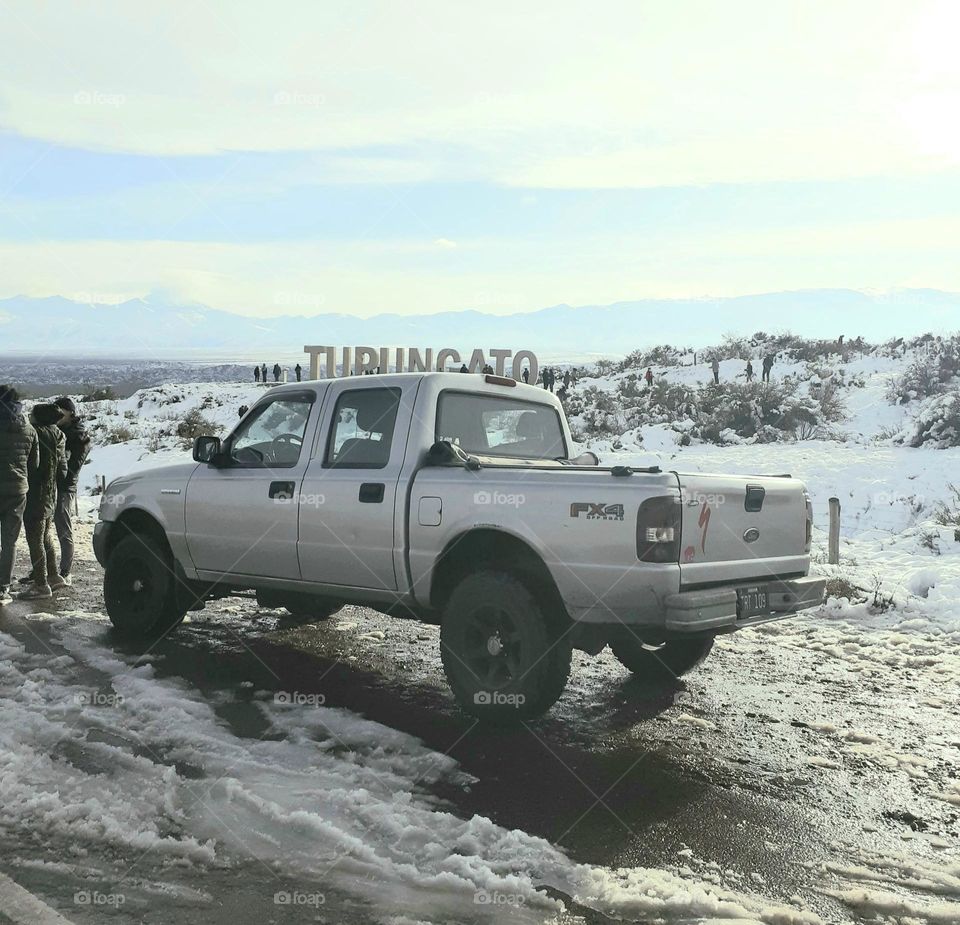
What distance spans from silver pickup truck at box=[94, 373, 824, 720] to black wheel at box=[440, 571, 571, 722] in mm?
12

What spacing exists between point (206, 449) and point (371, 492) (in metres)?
1.73

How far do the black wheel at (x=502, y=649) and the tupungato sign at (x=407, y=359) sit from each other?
48.6 m

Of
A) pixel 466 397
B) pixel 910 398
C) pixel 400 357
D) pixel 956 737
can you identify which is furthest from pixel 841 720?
pixel 400 357

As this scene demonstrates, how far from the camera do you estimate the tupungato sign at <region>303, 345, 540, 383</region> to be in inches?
2194

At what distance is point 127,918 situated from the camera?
318cm

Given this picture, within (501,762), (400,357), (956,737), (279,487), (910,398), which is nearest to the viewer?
(501,762)

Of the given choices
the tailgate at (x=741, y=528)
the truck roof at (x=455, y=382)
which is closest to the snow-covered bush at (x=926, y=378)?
the truck roof at (x=455, y=382)

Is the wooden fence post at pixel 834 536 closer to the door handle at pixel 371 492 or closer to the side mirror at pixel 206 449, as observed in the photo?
the door handle at pixel 371 492

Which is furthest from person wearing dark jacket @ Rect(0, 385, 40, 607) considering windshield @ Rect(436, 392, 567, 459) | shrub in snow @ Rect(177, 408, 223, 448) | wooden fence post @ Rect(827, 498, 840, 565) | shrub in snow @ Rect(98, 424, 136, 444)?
shrub in snow @ Rect(98, 424, 136, 444)

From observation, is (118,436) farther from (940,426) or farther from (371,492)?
(371,492)

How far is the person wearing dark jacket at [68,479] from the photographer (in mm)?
10109

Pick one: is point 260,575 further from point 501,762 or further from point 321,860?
point 321,860

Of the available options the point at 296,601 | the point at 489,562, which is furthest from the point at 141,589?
the point at 489,562

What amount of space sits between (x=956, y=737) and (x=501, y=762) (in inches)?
109
